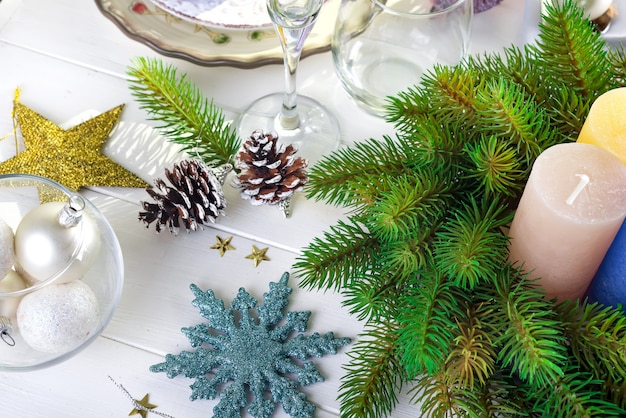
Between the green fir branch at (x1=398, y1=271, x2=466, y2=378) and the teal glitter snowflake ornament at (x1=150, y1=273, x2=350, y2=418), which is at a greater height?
the green fir branch at (x1=398, y1=271, x2=466, y2=378)

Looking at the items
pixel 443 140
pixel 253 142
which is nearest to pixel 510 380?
pixel 443 140

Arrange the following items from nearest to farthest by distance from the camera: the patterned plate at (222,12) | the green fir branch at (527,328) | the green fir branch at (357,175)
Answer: the green fir branch at (527,328)
the green fir branch at (357,175)
the patterned plate at (222,12)

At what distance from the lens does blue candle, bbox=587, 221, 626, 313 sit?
0.45 m

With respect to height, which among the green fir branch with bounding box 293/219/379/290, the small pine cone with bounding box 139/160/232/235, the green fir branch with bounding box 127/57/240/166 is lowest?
the green fir branch with bounding box 293/219/379/290

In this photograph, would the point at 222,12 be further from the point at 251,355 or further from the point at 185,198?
the point at 251,355

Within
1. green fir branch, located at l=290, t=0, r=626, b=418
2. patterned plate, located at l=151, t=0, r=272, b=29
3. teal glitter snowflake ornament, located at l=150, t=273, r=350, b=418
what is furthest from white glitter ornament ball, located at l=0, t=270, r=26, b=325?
patterned plate, located at l=151, t=0, r=272, b=29

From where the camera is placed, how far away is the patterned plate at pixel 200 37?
2.46ft

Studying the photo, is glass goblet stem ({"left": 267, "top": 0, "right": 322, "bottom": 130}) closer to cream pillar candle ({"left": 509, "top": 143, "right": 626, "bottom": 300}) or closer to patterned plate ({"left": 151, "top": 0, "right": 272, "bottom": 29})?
patterned plate ({"left": 151, "top": 0, "right": 272, "bottom": 29})

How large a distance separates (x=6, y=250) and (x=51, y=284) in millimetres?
44

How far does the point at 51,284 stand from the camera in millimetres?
537

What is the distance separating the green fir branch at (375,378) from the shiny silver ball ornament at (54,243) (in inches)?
8.8

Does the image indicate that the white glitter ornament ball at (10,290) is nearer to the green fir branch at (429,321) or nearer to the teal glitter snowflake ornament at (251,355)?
the teal glitter snowflake ornament at (251,355)

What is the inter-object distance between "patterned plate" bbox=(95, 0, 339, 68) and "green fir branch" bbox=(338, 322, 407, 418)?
1.15 ft

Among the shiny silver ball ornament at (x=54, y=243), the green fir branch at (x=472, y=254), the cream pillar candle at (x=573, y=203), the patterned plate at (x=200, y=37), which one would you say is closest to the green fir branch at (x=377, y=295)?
the green fir branch at (x=472, y=254)
